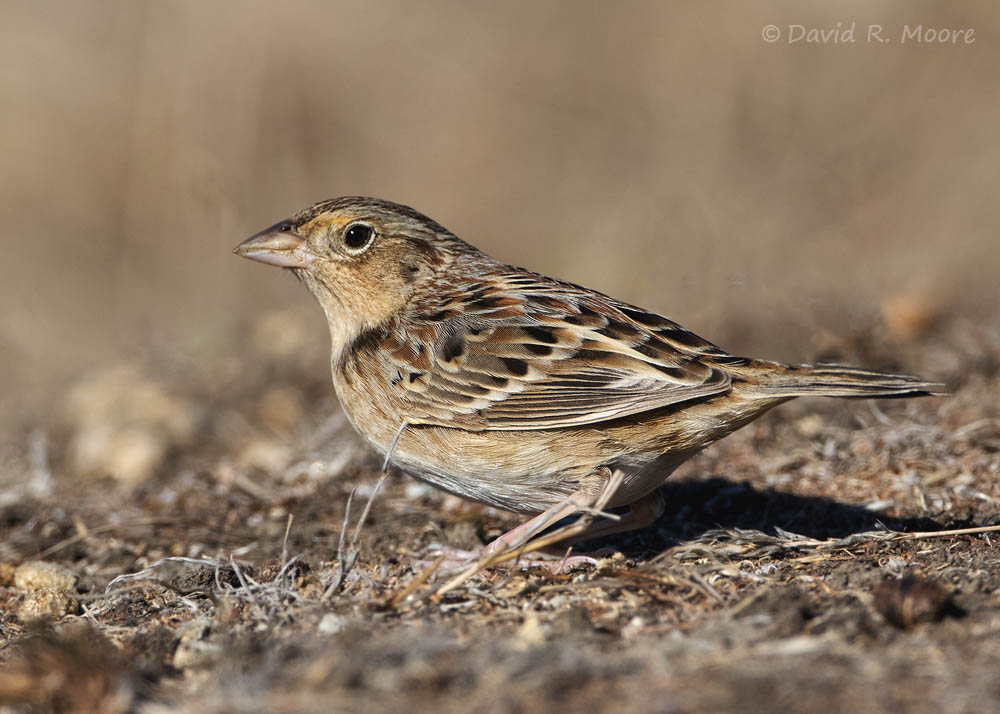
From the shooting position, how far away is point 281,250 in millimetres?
5258

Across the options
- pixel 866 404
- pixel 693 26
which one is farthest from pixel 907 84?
pixel 866 404

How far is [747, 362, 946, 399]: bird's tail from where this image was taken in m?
4.16

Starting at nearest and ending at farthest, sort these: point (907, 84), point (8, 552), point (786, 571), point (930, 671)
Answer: point (930, 671) < point (786, 571) < point (8, 552) < point (907, 84)

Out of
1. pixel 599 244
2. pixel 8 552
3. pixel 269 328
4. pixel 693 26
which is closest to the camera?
pixel 8 552

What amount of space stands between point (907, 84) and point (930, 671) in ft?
34.3

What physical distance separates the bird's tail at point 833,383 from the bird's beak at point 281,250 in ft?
7.02

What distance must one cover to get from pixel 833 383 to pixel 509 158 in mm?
9955

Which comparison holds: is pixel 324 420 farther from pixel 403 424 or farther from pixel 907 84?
pixel 907 84

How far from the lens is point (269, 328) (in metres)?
8.70

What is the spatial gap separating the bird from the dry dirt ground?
0.38 metres

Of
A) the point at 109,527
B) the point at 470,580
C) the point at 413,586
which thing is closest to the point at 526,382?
the point at 470,580

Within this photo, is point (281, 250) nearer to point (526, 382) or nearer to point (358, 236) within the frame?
point (358, 236)

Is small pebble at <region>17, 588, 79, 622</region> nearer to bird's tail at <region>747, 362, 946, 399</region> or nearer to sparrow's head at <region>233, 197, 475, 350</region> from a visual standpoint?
sparrow's head at <region>233, 197, 475, 350</region>

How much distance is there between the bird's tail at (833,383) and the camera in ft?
13.6
